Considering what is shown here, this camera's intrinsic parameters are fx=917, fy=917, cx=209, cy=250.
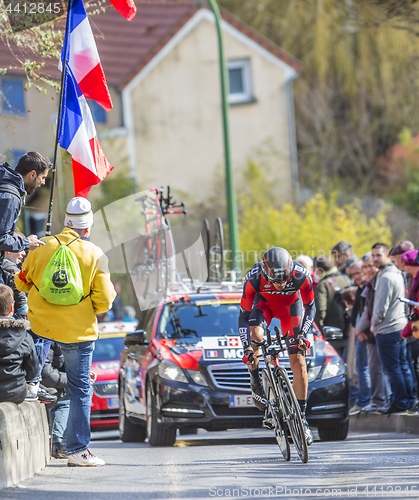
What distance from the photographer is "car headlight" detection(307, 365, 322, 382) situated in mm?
9891

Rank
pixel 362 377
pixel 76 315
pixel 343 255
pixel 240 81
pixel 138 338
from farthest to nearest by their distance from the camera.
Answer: pixel 240 81 < pixel 343 255 < pixel 362 377 < pixel 138 338 < pixel 76 315

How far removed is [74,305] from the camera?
746 cm

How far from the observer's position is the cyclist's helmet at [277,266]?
801cm

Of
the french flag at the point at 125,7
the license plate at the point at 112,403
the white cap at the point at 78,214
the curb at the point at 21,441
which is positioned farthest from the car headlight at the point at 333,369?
the license plate at the point at 112,403

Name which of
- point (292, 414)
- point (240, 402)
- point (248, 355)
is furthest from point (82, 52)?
point (292, 414)

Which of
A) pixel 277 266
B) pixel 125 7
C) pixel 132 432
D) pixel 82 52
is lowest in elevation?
pixel 132 432

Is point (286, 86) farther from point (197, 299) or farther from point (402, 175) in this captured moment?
point (197, 299)

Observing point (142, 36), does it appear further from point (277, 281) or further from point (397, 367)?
point (277, 281)

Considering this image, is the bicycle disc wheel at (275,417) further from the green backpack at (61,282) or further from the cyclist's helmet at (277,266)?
the green backpack at (61,282)

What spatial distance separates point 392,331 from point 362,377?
1.48 m

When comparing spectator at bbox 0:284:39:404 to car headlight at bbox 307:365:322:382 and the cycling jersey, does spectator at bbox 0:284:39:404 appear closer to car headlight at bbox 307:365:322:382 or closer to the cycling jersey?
the cycling jersey

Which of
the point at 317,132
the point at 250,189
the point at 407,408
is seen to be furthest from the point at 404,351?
the point at 317,132

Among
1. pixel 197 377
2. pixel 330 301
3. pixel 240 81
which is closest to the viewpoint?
pixel 197 377

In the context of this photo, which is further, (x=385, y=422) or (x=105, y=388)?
(x=105, y=388)
